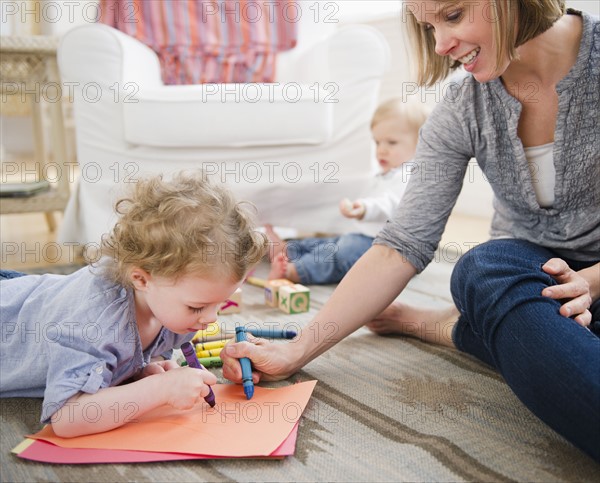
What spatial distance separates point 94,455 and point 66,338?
15 cm

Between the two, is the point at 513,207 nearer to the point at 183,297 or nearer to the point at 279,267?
the point at 183,297

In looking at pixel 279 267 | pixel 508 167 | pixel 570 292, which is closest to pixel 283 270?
pixel 279 267

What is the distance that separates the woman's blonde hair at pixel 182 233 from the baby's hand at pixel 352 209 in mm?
808

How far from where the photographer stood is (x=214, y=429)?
0.82 m

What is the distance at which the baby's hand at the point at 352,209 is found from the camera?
1.64 m

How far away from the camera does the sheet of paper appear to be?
748mm

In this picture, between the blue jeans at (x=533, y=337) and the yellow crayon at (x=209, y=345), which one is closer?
the blue jeans at (x=533, y=337)

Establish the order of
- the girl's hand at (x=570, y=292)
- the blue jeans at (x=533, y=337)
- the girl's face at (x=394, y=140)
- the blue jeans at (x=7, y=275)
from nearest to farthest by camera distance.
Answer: the blue jeans at (x=533, y=337)
the girl's hand at (x=570, y=292)
the blue jeans at (x=7, y=275)
the girl's face at (x=394, y=140)

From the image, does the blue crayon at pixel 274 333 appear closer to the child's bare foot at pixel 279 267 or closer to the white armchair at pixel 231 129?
the child's bare foot at pixel 279 267

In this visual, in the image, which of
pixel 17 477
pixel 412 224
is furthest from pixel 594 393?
pixel 17 477

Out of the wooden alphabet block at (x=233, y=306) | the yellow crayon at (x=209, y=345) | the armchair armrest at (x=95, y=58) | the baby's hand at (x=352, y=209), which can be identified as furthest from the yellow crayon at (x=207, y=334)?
the armchair armrest at (x=95, y=58)

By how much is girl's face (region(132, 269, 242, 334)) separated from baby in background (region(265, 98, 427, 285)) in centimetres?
78

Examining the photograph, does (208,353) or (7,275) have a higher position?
(7,275)

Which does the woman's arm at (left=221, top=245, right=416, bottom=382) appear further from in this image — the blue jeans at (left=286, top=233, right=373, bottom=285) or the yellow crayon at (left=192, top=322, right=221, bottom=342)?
the blue jeans at (left=286, top=233, right=373, bottom=285)
